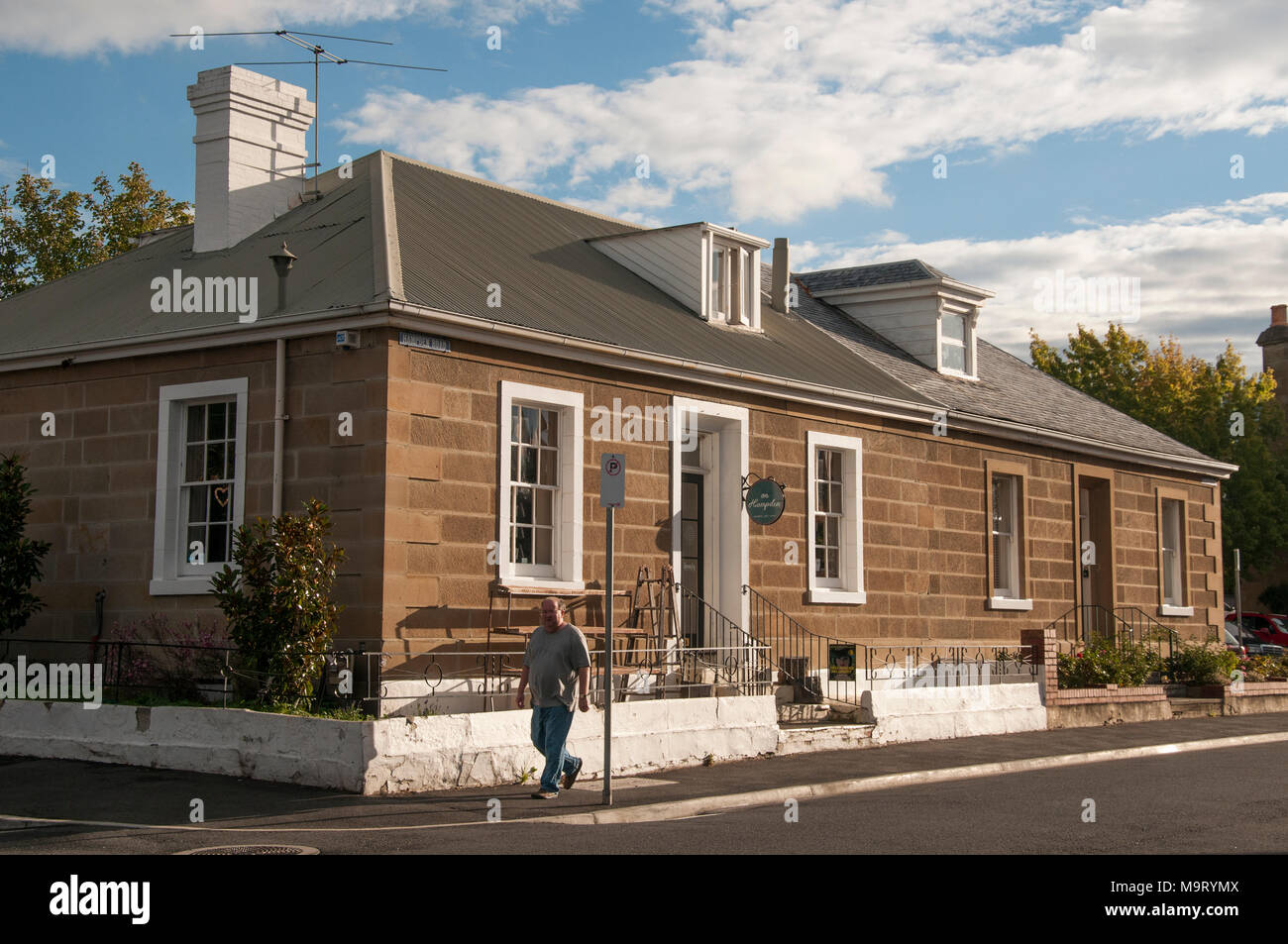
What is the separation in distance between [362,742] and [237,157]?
927 cm

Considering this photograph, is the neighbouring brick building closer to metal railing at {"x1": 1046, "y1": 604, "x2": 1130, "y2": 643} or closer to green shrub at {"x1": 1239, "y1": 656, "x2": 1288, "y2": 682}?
metal railing at {"x1": 1046, "y1": 604, "x2": 1130, "y2": 643}

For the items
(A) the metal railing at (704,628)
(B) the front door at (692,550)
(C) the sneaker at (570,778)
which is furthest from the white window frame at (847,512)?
(C) the sneaker at (570,778)

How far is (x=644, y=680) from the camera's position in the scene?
16141 millimetres

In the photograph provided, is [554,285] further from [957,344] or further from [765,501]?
[957,344]

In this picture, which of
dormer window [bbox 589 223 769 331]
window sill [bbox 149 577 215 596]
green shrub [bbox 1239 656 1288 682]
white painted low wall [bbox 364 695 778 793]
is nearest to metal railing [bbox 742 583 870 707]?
white painted low wall [bbox 364 695 778 793]

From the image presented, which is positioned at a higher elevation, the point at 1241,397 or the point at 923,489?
the point at 1241,397

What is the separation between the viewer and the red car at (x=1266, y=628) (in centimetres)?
3875

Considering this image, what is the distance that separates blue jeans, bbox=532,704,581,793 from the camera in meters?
12.3

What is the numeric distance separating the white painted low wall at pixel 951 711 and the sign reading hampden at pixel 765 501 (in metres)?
2.48

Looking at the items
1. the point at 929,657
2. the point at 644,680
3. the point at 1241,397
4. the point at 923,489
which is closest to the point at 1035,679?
the point at 929,657

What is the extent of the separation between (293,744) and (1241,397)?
42.2 m

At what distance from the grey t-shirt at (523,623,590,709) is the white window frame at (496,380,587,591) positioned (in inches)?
110

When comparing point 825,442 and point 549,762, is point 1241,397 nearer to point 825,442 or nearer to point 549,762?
point 825,442
